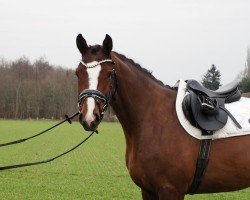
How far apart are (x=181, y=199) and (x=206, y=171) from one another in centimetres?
41

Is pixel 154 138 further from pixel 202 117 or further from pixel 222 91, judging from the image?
pixel 222 91

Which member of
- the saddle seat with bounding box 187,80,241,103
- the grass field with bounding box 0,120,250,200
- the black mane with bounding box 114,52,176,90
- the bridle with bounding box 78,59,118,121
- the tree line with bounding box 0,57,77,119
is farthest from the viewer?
the tree line with bounding box 0,57,77,119

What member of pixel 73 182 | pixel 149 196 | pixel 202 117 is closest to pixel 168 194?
pixel 149 196

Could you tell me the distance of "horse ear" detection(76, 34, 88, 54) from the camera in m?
4.00

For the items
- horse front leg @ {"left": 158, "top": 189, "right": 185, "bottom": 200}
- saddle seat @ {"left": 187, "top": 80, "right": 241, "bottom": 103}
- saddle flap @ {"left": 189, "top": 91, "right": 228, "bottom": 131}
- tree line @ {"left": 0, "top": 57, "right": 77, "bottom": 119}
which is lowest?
tree line @ {"left": 0, "top": 57, "right": 77, "bottom": 119}

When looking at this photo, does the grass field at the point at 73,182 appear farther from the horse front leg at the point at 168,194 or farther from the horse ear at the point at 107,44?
the horse ear at the point at 107,44

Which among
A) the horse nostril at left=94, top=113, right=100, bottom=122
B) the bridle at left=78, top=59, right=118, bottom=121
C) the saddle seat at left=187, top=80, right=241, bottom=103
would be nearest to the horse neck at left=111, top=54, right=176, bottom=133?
the bridle at left=78, top=59, right=118, bottom=121

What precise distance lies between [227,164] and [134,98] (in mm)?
1259

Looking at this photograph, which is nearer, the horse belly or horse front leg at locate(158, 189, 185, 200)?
horse front leg at locate(158, 189, 185, 200)

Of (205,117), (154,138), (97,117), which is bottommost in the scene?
(154,138)

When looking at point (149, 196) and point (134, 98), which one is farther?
point (149, 196)

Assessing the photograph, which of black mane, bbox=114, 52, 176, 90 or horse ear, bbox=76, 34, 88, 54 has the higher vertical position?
horse ear, bbox=76, 34, 88, 54

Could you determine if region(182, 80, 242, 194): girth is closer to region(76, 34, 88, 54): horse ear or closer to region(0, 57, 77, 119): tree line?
region(76, 34, 88, 54): horse ear

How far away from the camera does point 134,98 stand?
4430 millimetres
